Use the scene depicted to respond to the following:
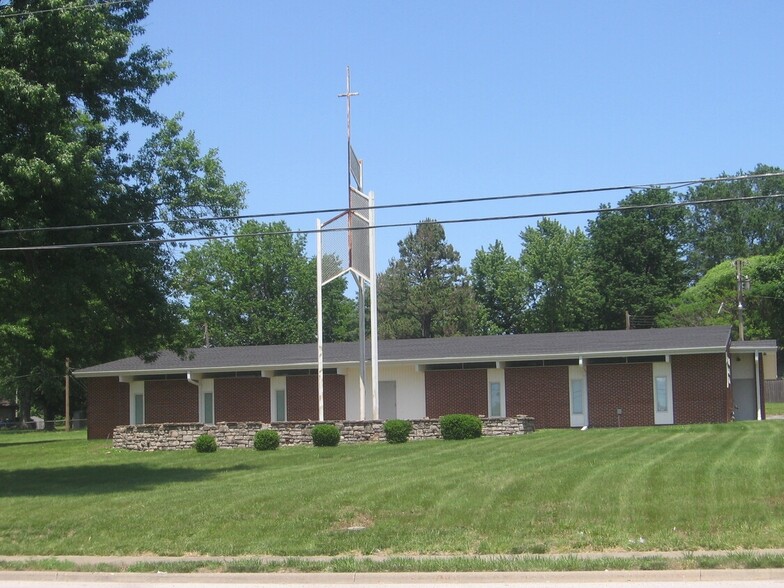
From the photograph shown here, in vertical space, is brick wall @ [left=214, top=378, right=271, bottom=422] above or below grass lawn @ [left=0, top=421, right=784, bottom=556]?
above

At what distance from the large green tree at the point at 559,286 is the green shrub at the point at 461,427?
143 feet

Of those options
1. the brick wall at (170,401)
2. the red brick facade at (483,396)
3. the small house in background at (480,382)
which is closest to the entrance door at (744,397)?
the small house in background at (480,382)

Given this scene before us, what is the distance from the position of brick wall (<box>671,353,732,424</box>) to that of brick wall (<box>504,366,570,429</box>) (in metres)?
3.98

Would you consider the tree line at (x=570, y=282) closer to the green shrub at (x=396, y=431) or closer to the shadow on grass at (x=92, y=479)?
the green shrub at (x=396, y=431)

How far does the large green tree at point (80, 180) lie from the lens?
19656 mm

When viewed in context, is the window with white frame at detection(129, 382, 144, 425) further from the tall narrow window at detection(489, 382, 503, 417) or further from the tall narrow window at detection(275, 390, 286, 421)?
the tall narrow window at detection(489, 382, 503, 417)

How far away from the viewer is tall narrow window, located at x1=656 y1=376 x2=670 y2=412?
36.0 metres

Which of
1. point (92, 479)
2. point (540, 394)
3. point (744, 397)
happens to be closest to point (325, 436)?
point (92, 479)

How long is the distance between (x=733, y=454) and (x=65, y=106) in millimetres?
16114

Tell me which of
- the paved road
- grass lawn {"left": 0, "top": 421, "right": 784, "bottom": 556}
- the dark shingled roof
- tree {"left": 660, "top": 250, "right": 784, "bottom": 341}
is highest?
tree {"left": 660, "top": 250, "right": 784, "bottom": 341}

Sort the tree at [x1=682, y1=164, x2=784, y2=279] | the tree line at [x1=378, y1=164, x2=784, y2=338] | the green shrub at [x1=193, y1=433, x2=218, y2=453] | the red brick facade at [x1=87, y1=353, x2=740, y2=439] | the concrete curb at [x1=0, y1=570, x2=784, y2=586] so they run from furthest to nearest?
1. the tree at [x1=682, y1=164, x2=784, y2=279]
2. the tree line at [x1=378, y1=164, x2=784, y2=338]
3. the red brick facade at [x1=87, y1=353, x2=740, y2=439]
4. the green shrub at [x1=193, y1=433, x2=218, y2=453]
5. the concrete curb at [x1=0, y1=570, x2=784, y2=586]

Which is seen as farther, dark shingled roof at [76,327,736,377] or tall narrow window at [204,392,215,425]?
tall narrow window at [204,392,215,425]

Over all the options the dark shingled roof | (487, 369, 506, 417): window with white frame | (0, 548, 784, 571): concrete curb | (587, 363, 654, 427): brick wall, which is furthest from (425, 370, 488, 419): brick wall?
(0, 548, 784, 571): concrete curb

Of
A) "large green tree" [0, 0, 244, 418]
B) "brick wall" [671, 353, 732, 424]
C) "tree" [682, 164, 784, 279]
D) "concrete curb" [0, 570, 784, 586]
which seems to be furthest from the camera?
"tree" [682, 164, 784, 279]
